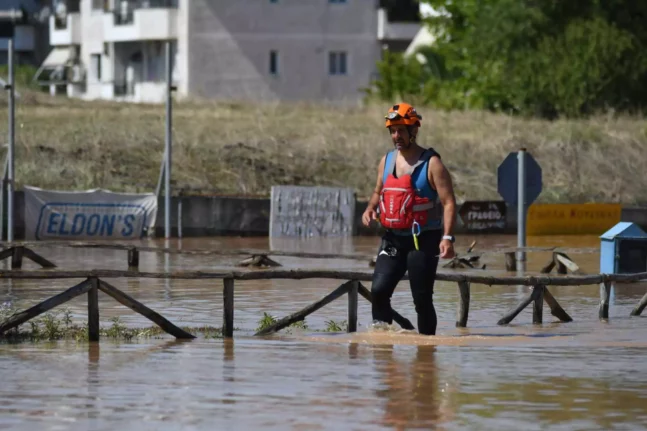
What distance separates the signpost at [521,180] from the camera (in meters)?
23.9

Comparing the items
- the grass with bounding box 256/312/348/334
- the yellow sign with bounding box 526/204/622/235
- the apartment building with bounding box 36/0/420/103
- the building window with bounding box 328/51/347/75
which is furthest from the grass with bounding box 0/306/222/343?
the building window with bounding box 328/51/347/75

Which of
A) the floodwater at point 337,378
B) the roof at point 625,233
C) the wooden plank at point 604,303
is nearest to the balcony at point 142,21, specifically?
the roof at point 625,233

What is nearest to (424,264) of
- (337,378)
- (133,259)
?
(337,378)

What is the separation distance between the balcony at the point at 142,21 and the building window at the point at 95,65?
95.9 inches

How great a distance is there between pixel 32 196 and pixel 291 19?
124 ft

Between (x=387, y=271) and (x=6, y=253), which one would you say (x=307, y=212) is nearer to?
(x=6, y=253)

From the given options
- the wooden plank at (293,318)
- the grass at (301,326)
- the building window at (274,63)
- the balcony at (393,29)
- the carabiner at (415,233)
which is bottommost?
the grass at (301,326)

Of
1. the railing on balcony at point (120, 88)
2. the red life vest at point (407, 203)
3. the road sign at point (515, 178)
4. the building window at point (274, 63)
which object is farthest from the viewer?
the railing on balcony at point (120, 88)

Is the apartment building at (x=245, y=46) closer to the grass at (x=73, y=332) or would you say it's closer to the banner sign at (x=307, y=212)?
the banner sign at (x=307, y=212)

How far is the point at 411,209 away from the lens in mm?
11938

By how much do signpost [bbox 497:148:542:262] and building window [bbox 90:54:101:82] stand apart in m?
50.2

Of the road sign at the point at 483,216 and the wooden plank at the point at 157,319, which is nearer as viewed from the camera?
the wooden plank at the point at 157,319

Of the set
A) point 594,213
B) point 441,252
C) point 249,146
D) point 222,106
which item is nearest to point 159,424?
point 441,252

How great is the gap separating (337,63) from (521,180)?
45334 mm
